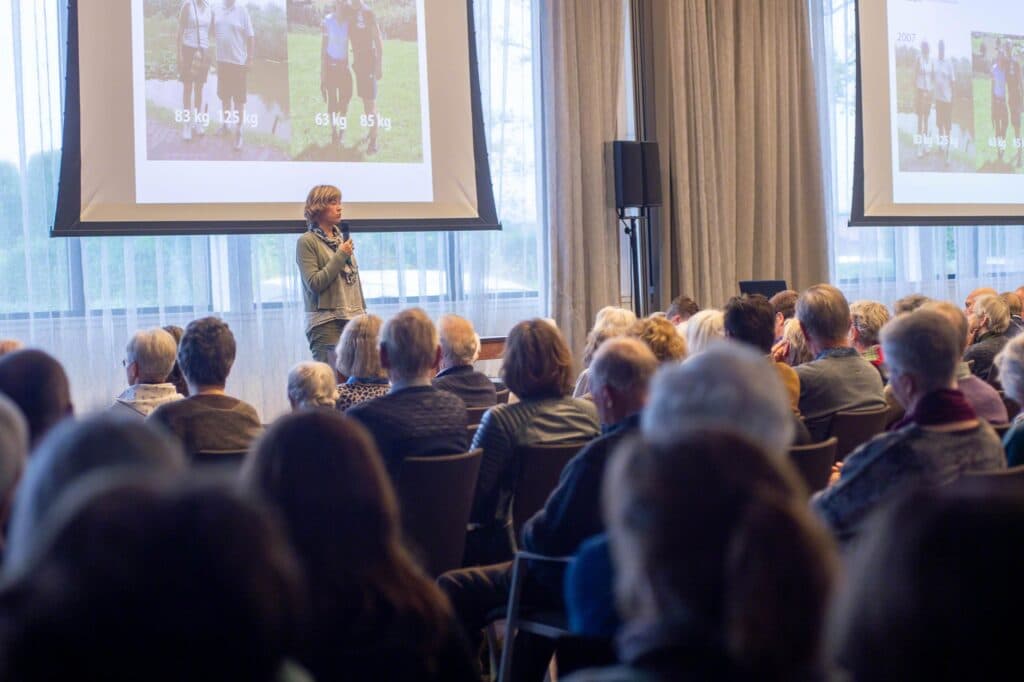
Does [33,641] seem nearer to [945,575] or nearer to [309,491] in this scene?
[309,491]

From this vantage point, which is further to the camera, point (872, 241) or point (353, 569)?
point (872, 241)

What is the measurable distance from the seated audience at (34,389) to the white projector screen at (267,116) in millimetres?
4043

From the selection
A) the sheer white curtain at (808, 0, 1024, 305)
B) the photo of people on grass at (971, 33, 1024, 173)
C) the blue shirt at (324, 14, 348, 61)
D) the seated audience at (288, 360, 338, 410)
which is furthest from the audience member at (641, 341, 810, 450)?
the photo of people on grass at (971, 33, 1024, 173)

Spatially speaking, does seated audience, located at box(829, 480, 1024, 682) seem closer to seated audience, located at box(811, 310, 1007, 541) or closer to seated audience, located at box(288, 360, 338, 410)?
seated audience, located at box(811, 310, 1007, 541)

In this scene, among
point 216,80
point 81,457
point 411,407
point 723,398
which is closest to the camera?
point 81,457

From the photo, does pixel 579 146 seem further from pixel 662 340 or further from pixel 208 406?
pixel 208 406

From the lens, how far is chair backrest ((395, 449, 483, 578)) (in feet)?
9.29

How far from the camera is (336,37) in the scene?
6922 mm

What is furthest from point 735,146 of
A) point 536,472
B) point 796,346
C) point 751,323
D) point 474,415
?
point 536,472

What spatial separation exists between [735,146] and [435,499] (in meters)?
6.54

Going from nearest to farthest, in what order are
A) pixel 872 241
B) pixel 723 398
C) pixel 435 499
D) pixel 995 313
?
1. pixel 723 398
2. pixel 435 499
3. pixel 995 313
4. pixel 872 241

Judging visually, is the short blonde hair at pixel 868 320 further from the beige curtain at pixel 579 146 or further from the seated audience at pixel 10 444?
the seated audience at pixel 10 444

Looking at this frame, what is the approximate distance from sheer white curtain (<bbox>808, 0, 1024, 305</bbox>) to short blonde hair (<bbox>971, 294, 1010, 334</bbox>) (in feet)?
14.5

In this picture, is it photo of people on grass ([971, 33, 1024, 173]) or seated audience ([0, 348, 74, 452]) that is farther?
photo of people on grass ([971, 33, 1024, 173])
